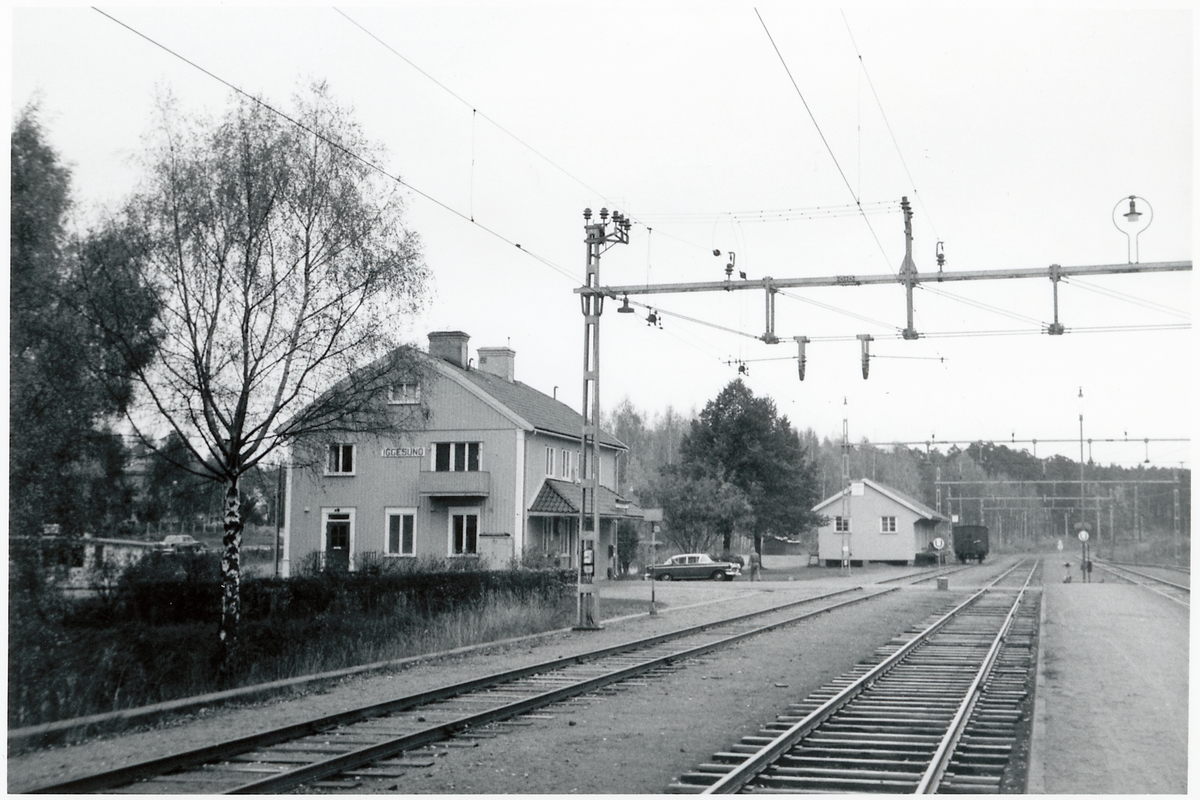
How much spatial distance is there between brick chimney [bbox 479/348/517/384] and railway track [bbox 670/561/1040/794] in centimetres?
2791

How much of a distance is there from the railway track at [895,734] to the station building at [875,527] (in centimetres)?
5638

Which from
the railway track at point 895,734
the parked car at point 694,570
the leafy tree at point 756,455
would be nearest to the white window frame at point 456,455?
the parked car at point 694,570

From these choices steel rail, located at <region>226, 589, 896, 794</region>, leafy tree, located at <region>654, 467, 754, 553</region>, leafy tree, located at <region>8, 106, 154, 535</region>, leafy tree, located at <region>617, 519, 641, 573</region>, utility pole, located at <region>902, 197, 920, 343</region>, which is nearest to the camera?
steel rail, located at <region>226, 589, 896, 794</region>

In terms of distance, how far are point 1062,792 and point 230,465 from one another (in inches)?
583

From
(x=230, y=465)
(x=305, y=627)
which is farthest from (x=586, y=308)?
(x=305, y=627)

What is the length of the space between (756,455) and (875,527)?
14.4 metres

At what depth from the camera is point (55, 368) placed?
16.1 metres

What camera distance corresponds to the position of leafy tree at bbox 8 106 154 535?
47.6 feet

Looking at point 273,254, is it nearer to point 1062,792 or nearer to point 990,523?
point 1062,792

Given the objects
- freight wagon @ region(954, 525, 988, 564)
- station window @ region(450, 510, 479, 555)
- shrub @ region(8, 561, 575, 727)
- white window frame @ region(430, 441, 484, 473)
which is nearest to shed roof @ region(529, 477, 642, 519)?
station window @ region(450, 510, 479, 555)

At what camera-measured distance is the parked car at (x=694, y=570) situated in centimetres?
4844

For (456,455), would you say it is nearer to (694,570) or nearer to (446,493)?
(446,493)

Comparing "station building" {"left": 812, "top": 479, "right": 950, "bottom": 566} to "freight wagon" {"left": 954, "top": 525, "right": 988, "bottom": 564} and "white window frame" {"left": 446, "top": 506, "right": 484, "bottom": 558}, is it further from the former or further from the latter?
"white window frame" {"left": 446, "top": 506, "right": 484, "bottom": 558}

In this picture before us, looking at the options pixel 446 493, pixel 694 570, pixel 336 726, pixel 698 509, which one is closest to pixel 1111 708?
pixel 336 726
